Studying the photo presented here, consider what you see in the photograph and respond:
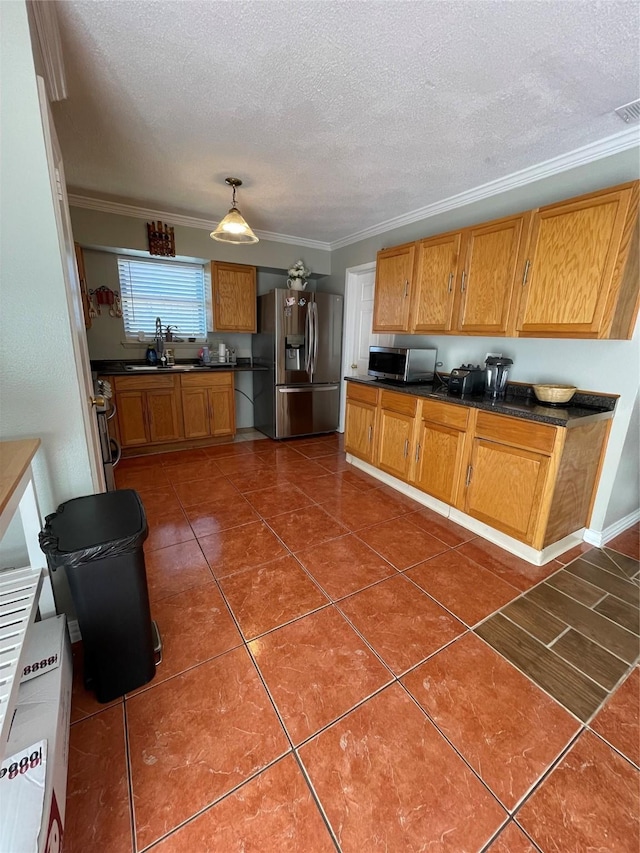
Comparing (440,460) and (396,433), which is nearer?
(440,460)

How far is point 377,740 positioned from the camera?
120 cm

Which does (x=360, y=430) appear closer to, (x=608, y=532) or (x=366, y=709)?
(x=608, y=532)

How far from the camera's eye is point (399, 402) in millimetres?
2992

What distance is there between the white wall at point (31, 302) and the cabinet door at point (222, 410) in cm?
271

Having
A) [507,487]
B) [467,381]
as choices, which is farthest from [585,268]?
[507,487]

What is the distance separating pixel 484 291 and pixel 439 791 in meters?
2.66

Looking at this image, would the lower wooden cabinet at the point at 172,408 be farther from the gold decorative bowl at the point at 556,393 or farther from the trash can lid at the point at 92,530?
the gold decorative bowl at the point at 556,393

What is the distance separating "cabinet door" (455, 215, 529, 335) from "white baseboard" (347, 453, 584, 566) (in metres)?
1.35

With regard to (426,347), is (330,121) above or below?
above

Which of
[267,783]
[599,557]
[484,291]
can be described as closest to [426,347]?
[484,291]

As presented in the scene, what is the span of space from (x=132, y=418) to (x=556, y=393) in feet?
12.4

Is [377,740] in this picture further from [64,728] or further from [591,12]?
[591,12]

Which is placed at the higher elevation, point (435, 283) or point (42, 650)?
point (435, 283)

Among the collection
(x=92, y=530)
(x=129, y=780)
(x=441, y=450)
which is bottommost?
(x=129, y=780)
